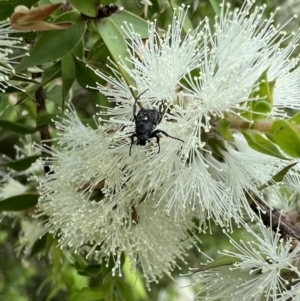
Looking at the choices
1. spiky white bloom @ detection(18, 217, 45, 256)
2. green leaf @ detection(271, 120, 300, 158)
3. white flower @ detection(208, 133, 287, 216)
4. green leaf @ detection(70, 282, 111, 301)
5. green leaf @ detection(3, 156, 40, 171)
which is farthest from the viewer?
spiky white bloom @ detection(18, 217, 45, 256)

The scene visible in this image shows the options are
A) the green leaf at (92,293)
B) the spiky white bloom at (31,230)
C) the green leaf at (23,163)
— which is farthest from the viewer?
the spiky white bloom at (31,230)

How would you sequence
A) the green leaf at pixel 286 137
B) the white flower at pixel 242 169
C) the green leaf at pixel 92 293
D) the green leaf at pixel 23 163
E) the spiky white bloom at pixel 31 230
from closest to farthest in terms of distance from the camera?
the green leaf at pixel 286 137, the white flower at pixel 242 169, the green leaf at pixel 92 293, the green leaf at pixel 23 163, the spiky white bloom at pixel 31 230

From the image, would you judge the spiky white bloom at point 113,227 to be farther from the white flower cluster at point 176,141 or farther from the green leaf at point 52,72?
the green leaf at point 52,72

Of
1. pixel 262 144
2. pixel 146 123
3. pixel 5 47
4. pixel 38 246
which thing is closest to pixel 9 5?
pixel 5 47

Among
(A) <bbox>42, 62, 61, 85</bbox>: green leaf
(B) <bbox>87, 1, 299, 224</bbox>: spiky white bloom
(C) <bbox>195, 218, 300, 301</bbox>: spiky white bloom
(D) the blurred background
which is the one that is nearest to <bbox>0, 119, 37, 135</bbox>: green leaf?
(D) the blurred background

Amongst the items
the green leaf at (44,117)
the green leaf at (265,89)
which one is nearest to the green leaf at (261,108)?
the green leaf at (265,89)

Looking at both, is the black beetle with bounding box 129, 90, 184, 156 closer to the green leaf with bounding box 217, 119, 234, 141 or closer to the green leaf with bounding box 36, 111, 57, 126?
the green leaf with bounding box 217, 119, 234, 141
